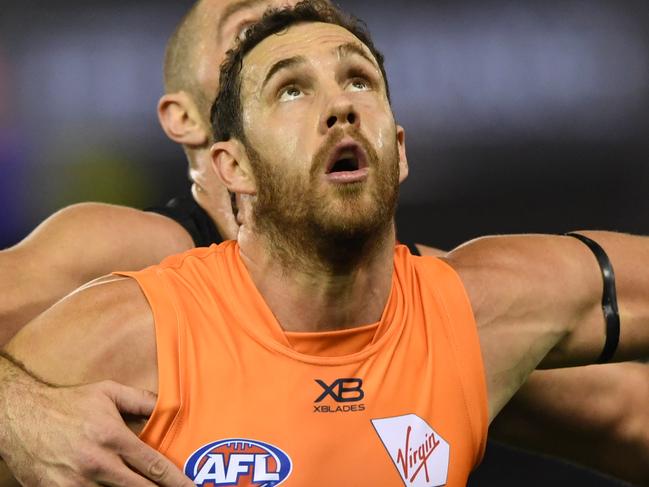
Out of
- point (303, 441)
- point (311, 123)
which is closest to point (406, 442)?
point (303, 441)

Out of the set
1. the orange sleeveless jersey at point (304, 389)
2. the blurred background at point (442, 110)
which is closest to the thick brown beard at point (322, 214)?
the orange sleeveless jersey at point (304, 389)

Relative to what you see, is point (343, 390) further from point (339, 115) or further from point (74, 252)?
point (74, 252)

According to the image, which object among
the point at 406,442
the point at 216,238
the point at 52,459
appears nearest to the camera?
the point at 52,459

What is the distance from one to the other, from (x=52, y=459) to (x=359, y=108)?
2.68 ft

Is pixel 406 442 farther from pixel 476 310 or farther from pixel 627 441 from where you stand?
pixel 627 441

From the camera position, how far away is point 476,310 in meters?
2.10

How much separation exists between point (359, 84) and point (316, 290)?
41cm

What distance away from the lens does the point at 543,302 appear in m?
2.13

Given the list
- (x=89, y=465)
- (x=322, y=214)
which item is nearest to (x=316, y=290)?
(x=322, y=214)

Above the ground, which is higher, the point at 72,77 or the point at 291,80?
the point at 291,80

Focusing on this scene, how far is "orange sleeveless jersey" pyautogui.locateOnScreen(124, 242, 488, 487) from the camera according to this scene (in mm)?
1793

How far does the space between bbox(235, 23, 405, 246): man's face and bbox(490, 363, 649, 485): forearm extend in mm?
962

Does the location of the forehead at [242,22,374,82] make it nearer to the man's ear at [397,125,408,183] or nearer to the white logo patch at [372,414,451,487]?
the man's ear at [397,125,408,183]

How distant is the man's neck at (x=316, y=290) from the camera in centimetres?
195
